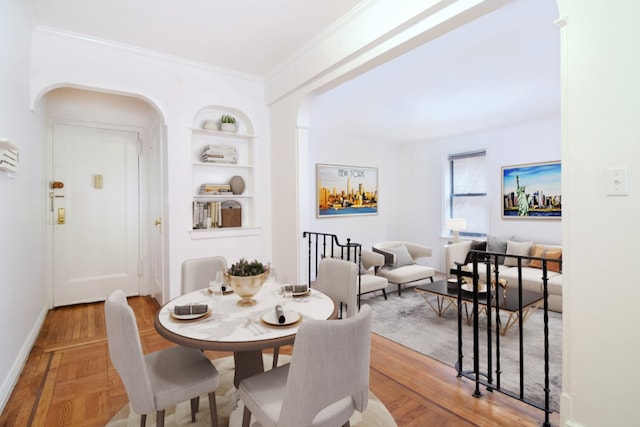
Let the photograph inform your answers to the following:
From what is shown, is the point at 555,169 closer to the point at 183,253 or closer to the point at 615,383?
the point at 615,383

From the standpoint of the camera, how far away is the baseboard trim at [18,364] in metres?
2.03

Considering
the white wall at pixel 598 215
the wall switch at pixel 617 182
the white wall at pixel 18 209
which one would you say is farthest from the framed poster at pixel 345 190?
the wall switch at pixel 617 182

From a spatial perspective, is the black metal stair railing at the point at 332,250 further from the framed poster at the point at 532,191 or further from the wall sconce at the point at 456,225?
the framed poster at the point at 532,191

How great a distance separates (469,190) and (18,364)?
643 cm

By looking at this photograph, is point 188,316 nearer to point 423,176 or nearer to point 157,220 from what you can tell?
point 157,220

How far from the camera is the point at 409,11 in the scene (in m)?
2.15

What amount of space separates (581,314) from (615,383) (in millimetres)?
287

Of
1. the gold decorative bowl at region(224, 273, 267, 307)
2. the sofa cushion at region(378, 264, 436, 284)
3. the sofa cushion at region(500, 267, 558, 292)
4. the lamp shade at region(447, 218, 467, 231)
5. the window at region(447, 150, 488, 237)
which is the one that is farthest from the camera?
the window at region(447, 150, 488, 237)

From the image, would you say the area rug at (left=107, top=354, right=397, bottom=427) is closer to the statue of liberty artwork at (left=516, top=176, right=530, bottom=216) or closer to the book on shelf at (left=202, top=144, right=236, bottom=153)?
the book on shelf at (left=202, top=144, right=236, bottom=153)

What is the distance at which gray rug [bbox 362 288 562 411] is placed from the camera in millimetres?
2502

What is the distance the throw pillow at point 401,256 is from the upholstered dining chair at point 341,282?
9.13 ft

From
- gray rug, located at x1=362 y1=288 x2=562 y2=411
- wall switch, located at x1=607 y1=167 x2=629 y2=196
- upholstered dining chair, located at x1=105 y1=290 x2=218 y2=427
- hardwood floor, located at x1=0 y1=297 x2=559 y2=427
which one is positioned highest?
wall switch, located at x1=607 y1=167 x2=629 y2=196

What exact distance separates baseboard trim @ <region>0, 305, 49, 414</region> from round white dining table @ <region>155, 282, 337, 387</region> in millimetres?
1254

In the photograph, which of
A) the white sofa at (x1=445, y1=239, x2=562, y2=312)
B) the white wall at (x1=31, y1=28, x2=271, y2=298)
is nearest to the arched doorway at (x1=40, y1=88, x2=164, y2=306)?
the white wall at (x1=31, y1=28, x2=271, y2=298)
